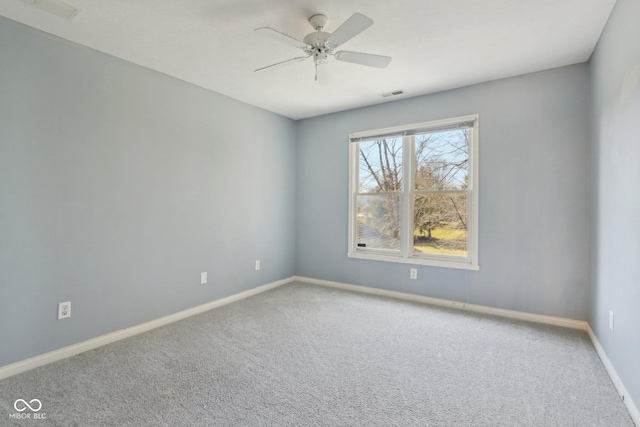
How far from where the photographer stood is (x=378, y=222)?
4195 millimetres

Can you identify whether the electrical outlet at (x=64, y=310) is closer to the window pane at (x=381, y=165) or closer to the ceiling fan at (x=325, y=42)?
the ceiling fan at (x=325, y=42)

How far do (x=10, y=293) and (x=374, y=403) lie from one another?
8.40ft

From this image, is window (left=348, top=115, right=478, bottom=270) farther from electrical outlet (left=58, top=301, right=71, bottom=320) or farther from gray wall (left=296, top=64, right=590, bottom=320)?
electrical outlet (left=58, top=301, right=71, bottom=320)

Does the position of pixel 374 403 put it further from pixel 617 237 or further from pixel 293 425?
pixel 617 237

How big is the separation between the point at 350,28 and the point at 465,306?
3.07 m

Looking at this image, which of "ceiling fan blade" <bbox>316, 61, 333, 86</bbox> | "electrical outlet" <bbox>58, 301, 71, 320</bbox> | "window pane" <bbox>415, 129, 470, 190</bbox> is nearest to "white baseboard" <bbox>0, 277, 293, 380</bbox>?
"electrical outlet" <bbox>58, 301, 71, 320</bbox>

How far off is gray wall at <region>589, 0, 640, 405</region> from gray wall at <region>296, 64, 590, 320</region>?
0.23 metres

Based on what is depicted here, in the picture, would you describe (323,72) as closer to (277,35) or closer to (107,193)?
(277,35)

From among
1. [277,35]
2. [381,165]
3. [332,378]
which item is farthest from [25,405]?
[381,165]

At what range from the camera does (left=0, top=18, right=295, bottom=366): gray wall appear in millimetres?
2189

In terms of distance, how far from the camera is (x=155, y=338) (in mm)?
2723

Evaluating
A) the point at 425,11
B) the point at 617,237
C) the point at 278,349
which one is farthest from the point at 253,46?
the point at 617,237

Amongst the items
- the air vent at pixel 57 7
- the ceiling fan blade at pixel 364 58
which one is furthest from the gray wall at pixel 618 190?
the air vent at pixel 57 7

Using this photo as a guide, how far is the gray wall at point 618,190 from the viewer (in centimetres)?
175
